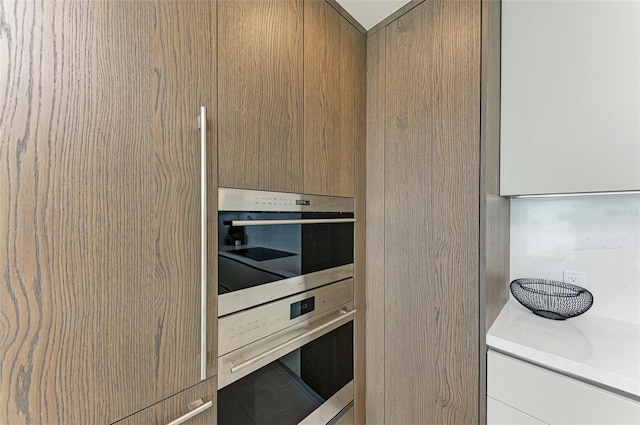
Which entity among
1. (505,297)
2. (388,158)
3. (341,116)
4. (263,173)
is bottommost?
(505,297)

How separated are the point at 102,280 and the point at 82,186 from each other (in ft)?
0.70

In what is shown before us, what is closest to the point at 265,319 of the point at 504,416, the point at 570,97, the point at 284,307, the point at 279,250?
the point at 284,307

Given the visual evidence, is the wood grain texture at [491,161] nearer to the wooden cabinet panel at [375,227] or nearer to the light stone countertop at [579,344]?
the light stone countertop at [579,344]

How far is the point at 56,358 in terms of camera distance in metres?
0.56

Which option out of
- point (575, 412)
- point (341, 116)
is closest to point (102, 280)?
point (341, 116)

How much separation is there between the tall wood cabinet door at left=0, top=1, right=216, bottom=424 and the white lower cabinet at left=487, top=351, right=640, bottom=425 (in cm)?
99

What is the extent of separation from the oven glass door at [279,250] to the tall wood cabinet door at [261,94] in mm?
129

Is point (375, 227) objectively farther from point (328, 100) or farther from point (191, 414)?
point (191, 414)

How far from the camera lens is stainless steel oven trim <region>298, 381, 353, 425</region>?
113cm

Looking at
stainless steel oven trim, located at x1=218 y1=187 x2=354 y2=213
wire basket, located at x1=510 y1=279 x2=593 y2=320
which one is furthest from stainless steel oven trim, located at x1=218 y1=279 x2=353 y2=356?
wire basket, located at x1=510 y1=279 x2=593 y2=320

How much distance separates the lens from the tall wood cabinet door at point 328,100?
43.6 inches

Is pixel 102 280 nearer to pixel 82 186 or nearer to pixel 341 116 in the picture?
pixel 82 186

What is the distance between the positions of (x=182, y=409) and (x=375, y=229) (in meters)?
1.01

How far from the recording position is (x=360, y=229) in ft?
4.50
